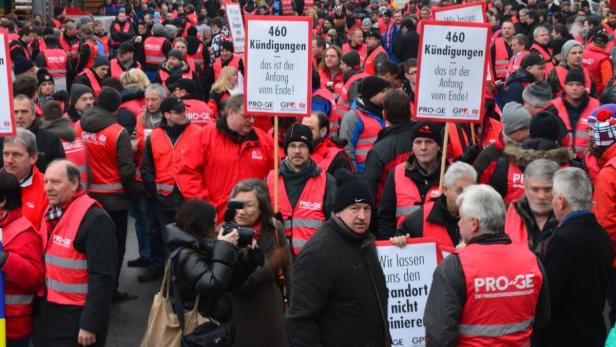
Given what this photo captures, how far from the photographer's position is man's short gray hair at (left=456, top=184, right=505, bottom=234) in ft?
16.6

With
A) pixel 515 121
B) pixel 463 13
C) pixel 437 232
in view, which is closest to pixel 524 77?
pixel 463 13

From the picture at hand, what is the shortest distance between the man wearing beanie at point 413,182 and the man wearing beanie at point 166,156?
2550mm

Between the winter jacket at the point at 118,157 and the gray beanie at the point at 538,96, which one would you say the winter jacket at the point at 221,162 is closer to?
the winter jacket at the point at 118,157

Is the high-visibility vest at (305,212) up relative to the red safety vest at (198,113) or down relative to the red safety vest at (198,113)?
down

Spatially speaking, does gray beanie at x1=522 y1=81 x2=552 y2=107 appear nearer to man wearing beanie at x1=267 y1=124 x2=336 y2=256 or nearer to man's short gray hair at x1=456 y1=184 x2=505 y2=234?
man wearing beanie at x1=267 y1=124 x2=336 y2=256

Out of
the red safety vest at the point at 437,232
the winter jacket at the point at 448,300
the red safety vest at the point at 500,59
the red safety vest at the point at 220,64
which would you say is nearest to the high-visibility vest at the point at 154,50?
the red safety vest at the point at 220,64

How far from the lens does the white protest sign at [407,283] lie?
239 inches

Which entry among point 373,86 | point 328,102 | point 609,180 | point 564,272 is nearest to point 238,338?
point 564,272

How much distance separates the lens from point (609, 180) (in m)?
6.81

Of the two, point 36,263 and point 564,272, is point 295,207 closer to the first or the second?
point 36,263

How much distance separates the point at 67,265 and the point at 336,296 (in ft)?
6.23

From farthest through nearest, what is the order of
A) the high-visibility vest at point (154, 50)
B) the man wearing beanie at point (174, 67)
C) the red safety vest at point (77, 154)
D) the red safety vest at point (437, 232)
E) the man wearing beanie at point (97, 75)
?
the high-visibility vest at point (154, 50) → the man wearing beanie at point (174, 67) → the man wearing beanie at point (97, 75) → the red safety vest at point (77, 154) → the red safety vest at point (437, 232)

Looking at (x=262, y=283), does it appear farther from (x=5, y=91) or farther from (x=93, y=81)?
(x=93, y=81)

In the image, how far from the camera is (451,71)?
7.44m
